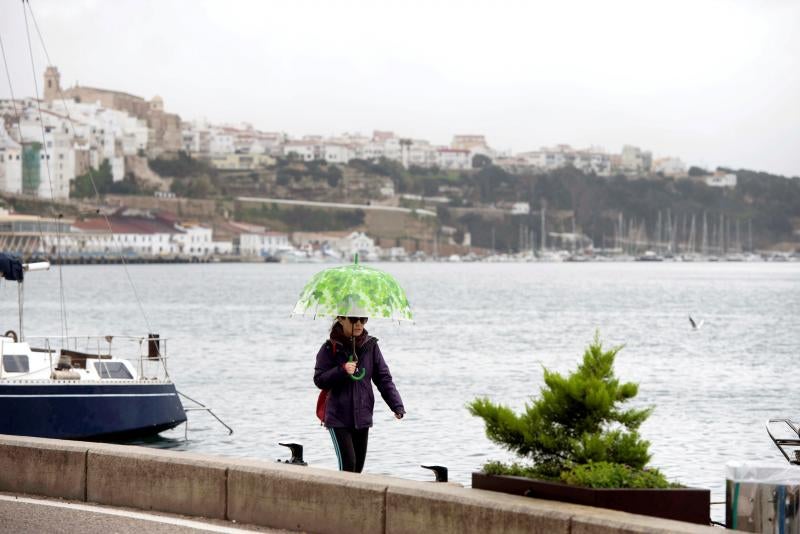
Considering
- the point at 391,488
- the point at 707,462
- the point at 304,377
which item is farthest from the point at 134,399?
the point at 304,377

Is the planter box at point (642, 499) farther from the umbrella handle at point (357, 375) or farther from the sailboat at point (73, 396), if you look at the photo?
the sailboat at point (73, 396)

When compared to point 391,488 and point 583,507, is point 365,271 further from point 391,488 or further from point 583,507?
point 583,507

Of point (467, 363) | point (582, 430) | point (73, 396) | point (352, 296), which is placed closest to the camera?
point (582, 430)

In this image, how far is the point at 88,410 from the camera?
69.7ft

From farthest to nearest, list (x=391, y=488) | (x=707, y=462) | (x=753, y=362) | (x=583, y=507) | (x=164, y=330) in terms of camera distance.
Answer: (x=164, y=330)
(x=753, y=362)
(x=707, y=462)
(x=391, y=488)
(x=583, y=507)

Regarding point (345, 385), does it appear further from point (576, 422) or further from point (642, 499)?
point (642, 499)

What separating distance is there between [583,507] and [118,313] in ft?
265

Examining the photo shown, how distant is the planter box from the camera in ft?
24.6

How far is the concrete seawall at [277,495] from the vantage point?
7461mm

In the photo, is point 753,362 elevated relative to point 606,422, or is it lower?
lower

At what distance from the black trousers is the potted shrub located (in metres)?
2.02

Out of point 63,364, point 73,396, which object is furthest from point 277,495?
point 63,364

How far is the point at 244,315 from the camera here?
81.6m

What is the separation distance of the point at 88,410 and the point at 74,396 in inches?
11.5
